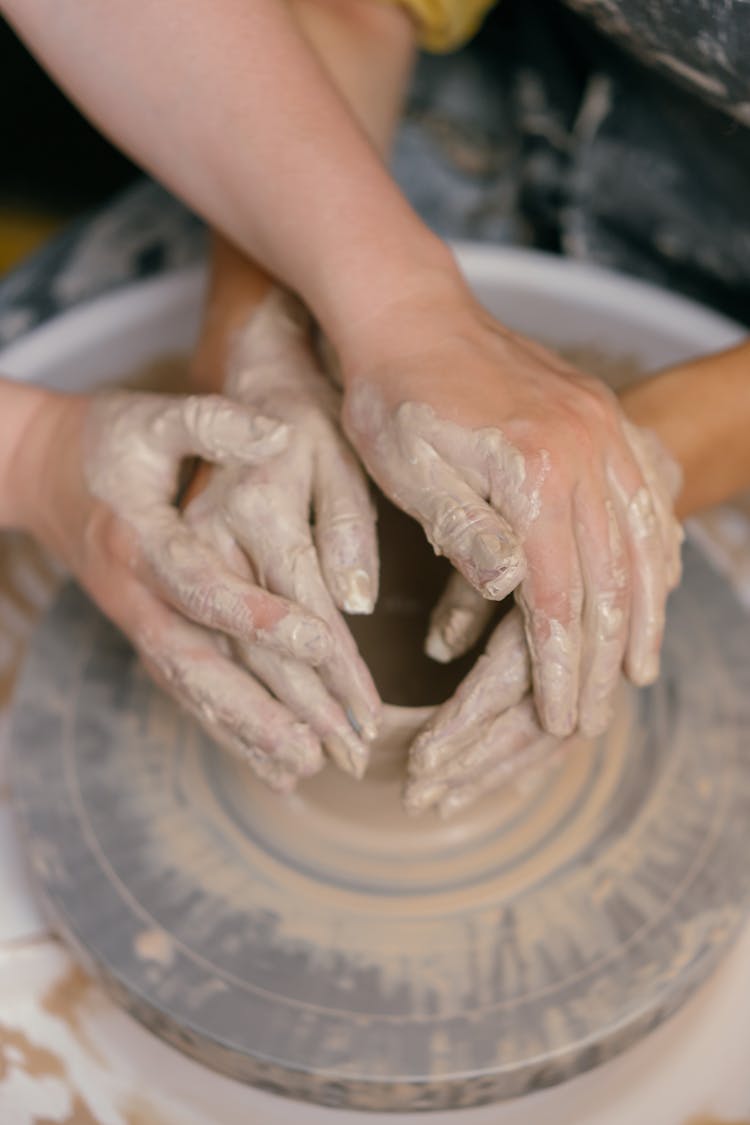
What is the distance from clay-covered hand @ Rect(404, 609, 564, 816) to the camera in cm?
96

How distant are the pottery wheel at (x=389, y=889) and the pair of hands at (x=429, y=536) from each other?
11 centimetres

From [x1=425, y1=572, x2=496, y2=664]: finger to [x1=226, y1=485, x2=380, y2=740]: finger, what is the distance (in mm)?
91

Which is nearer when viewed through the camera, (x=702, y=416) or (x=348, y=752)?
(x=348, y=752)

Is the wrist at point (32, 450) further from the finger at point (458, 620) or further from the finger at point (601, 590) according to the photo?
the finger at point (601, 590)

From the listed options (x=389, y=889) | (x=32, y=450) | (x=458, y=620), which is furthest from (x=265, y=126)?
(x=389, y=889)

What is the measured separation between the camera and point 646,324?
Answer: 5.42ft

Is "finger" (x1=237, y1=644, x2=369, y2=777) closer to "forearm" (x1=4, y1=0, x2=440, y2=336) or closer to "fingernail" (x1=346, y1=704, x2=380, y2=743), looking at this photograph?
"fingernail" (x1=346, y1=704, x2=380, y2=743)

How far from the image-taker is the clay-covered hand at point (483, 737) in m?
0.96

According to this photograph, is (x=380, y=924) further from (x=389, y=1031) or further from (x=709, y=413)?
(x=709, y=413)

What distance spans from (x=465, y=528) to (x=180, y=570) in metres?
0.24

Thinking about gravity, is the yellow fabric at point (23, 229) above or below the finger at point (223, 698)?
below

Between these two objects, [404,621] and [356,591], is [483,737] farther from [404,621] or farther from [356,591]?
[404,621]

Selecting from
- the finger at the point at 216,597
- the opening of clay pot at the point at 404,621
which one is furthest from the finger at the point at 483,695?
the opening of clay pot at the point at 404,621

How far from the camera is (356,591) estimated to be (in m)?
0.96
